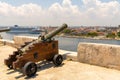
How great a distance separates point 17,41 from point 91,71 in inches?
233

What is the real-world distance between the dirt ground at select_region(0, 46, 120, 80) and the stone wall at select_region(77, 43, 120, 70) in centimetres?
19

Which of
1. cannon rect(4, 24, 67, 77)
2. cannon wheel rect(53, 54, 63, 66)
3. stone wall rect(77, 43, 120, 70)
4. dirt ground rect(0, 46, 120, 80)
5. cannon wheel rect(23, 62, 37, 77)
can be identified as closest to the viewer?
dirt ground rect(0, 46, 120, 80)

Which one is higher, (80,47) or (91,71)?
(80,47)

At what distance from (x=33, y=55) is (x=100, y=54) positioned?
7.18ft

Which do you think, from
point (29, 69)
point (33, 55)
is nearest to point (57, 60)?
point (33, 55)

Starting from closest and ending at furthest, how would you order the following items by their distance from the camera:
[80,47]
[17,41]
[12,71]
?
[12,71] < [80,47] < [17,41]

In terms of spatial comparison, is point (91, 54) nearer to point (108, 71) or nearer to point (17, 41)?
point (108, 71)

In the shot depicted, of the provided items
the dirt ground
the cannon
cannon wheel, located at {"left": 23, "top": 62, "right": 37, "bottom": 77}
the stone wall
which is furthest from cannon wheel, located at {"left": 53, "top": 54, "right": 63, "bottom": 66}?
cannon wheel, located at {"left": 23, "top": 62, "right": 37, "bottom": 77}

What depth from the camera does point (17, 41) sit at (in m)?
10.6

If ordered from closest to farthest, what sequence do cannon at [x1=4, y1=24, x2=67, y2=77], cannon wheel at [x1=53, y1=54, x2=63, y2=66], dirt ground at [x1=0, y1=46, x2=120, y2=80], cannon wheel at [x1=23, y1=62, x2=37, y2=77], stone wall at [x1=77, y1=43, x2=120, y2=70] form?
dirt ground at [x1=0, y1=46, x2=120, y2=80], cannon wheel at [x1=23, y1=62, x2=37, y2=77], cannon at [x1=4, y1=24, x2=67, y2=77], stone wall at [x1=77, y1=43, x2=120, y2=70], cannon wheel at [x1=53, y1=54, x2=63, y2=66]

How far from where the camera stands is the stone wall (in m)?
5.80

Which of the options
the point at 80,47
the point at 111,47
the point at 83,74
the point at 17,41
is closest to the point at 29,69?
the point at 83,74

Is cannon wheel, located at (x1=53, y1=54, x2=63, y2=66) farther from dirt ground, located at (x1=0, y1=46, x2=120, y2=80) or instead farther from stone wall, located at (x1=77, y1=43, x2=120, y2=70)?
stone wall, located at (x1=77, y1=43, x2=120, y2=70)

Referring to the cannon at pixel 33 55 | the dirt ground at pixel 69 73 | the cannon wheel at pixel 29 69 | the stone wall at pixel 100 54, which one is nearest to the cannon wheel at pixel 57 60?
the cannon at pixel 33 55
